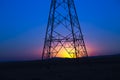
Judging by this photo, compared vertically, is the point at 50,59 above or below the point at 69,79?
above

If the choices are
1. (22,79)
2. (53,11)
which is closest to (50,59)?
(53,11)

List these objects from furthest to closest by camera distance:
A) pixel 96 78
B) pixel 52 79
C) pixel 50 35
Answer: pixel 50 35 → pixel 52 79 → pixel 96 78

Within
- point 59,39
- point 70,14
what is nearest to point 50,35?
point 59,39

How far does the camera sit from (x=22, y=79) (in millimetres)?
20094

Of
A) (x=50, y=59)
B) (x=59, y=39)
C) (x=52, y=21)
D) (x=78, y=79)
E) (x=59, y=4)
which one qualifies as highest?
(x=59, y=4)

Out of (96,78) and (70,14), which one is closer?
(96,78)

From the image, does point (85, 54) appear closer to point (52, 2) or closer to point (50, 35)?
point (50, 35)

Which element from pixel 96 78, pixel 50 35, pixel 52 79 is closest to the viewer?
pixel 96 78

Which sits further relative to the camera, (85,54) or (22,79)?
(85,54)

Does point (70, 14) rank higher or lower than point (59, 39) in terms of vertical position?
higher

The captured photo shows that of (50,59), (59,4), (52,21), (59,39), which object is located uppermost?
(59,4)

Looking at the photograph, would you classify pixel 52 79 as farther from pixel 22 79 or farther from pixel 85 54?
pixel 85 54

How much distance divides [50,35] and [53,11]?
9.94 ft

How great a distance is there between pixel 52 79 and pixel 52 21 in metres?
15.0
